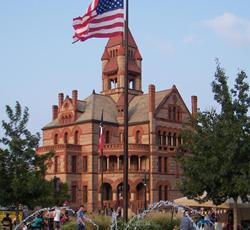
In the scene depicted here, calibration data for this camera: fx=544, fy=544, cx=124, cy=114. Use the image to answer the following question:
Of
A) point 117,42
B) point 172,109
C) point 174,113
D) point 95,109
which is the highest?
point 117,42

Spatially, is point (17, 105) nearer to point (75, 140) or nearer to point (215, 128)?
point (215, 128)

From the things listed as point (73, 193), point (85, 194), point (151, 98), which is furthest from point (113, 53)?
point (73, 193)

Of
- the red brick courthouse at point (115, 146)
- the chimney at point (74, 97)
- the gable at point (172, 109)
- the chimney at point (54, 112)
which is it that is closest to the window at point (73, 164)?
the red brick courthouse at point (115, 146)

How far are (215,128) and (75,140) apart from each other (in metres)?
38.9

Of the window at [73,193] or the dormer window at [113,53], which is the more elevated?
the dormer window at [113,53]

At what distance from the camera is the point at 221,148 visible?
27641 millimetres

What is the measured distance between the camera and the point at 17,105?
33812mm

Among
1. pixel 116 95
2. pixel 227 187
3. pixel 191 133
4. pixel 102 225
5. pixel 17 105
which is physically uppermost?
pixel 116 95

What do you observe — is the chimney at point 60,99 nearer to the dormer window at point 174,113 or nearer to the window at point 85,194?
the window at point 85,194

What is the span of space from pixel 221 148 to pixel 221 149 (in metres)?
0.05

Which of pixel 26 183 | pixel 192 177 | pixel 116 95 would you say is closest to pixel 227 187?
pixel 192 177

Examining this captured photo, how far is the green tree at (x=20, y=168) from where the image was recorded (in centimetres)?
3133

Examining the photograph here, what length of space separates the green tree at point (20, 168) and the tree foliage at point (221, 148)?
8556 mm

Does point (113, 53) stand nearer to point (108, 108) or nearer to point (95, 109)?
point (108, 108)
